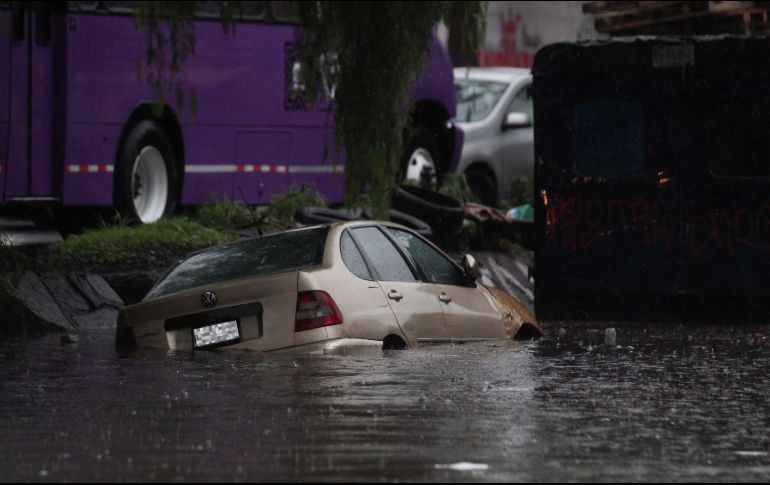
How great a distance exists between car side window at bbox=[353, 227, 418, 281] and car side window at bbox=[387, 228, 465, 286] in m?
0.20

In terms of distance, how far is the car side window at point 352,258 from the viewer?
12.2 m

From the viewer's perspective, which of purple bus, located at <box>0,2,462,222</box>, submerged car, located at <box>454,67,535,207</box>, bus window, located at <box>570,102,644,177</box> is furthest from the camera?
submerged car, located at <box>454,67,535,207</box>

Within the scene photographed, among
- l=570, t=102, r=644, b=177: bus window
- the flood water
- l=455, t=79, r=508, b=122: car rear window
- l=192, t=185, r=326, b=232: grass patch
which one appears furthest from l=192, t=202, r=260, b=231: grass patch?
the flood water

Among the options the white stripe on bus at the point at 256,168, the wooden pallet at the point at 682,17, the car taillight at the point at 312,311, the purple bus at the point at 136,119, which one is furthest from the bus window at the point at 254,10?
the car taillight at the point at 312,311

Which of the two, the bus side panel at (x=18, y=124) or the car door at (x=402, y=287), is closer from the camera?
the car door at (x=402, y=287)

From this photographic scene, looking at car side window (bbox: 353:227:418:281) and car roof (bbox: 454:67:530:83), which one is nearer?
car side window (bbox: 353:227:418:281)

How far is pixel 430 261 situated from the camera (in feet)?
44.2

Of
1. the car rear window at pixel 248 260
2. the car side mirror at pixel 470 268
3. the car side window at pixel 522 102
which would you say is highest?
the car side window at pixel 522 102

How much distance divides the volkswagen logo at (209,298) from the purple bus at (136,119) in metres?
5.87

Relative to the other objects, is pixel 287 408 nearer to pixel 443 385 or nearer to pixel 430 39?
pixel 443 385

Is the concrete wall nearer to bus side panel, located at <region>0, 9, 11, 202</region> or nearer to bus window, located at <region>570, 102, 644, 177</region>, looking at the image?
bus side panel, located at <region>0, 9, 11, 202</region>

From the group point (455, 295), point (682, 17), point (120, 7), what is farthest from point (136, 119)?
point (682, 17)

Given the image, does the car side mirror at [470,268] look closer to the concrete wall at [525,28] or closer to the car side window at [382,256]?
the car side window at [382,256]

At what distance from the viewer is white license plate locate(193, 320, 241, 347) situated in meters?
11.9
